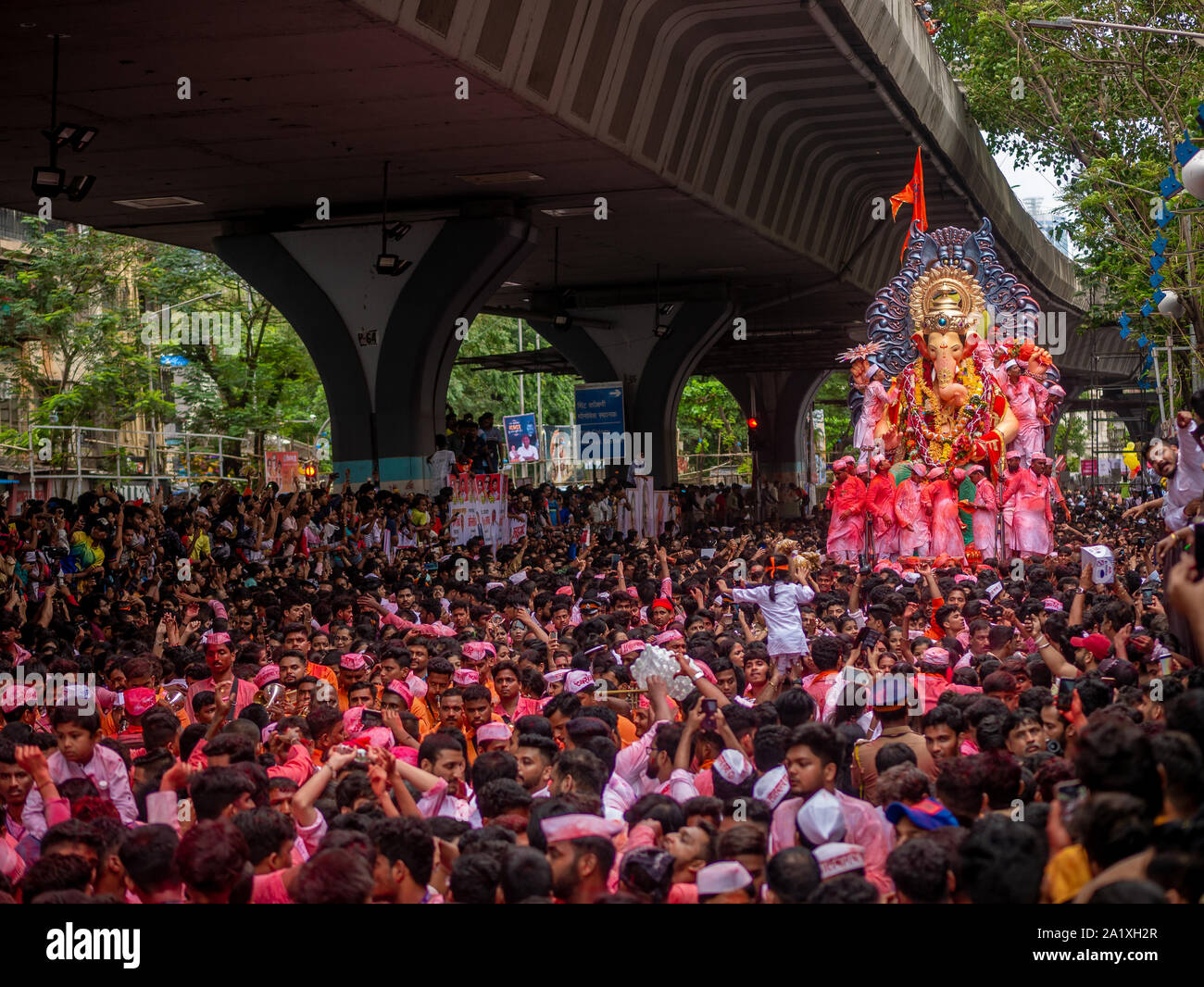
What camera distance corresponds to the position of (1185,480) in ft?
36.9

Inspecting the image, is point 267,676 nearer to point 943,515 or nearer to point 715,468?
point 943,515

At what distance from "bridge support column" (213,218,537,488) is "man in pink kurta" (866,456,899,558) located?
19.6 ft

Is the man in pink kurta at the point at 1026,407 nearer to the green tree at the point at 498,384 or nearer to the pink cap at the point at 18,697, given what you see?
the pink cap at the point at 18,697

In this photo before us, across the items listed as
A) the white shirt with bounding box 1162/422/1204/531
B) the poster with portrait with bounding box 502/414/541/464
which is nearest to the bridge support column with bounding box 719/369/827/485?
the poster with portrait with bounding box 502/414/541/464

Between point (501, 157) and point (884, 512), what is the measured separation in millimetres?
7201

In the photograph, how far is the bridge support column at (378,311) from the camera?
21422 mm

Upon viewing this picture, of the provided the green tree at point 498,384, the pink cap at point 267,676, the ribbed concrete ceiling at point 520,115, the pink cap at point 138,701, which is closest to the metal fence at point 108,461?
the ribbed concrete ceiling at point 520,115

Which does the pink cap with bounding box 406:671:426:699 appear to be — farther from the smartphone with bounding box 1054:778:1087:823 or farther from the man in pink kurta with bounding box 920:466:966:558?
the man in pink kurta with bounding box 920:466:966:558

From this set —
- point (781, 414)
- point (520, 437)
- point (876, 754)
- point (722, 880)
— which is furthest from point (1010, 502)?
point (781, 414)

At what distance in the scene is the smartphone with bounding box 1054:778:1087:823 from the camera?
16.4 feet

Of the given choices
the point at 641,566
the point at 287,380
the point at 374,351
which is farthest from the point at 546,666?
the point at 287,380

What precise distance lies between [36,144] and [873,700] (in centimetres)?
1219

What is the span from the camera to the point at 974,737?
24.7ft
